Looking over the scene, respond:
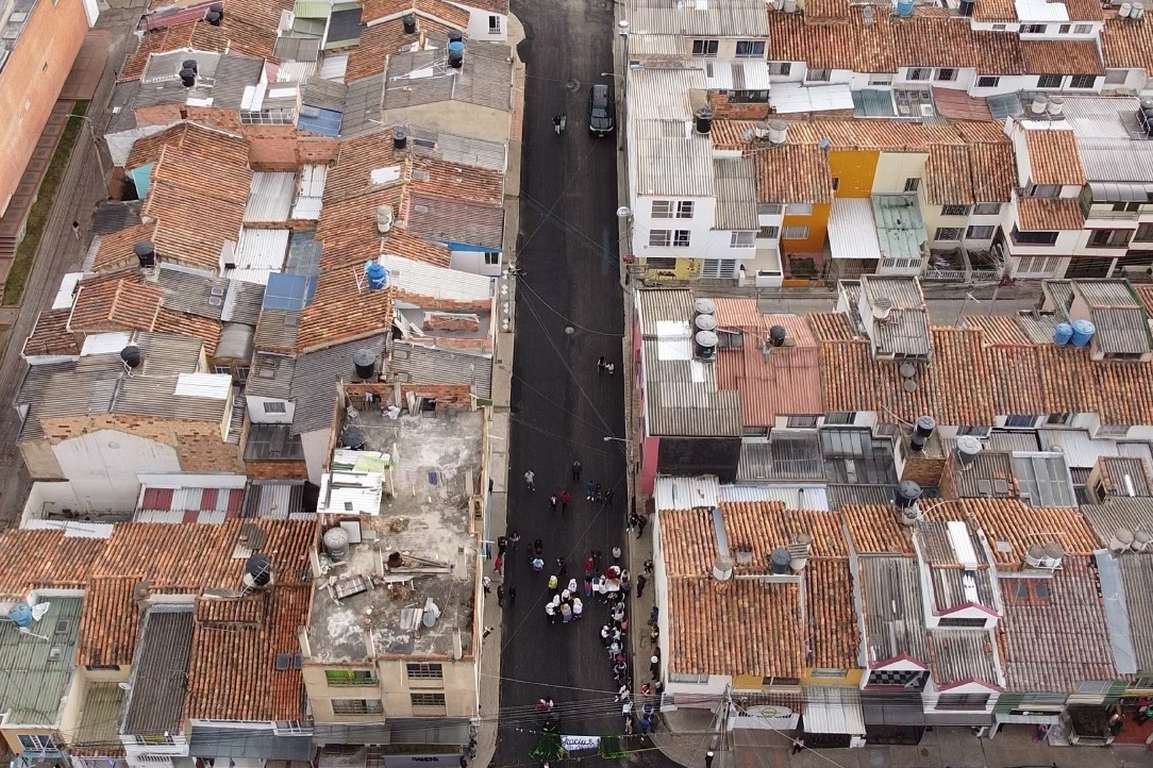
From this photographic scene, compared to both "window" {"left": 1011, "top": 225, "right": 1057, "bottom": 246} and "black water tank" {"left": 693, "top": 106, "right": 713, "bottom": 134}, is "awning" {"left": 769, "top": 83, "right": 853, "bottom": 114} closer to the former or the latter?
"black water tank" {"left": 693, "top": 106, "right": 713, "bottom": 134}

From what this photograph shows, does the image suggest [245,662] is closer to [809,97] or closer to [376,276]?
[376,276]

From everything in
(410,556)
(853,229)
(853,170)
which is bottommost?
(410,556)

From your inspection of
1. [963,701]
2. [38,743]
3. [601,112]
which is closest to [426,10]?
Answer: [601,112]

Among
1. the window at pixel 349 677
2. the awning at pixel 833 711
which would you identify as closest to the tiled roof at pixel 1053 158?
the awning at pixel 833 711

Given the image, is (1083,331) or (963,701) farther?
(1083,331)

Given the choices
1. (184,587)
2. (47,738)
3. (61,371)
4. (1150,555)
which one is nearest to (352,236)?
(61,371)


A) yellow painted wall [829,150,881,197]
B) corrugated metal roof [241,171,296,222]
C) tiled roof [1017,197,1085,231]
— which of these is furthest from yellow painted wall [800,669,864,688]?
corrugated metal roof [241,171,296,222]

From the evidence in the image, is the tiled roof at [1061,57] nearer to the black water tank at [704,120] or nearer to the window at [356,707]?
the black water tank at [704,120]

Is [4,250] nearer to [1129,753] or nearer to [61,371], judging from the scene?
[61,371]
